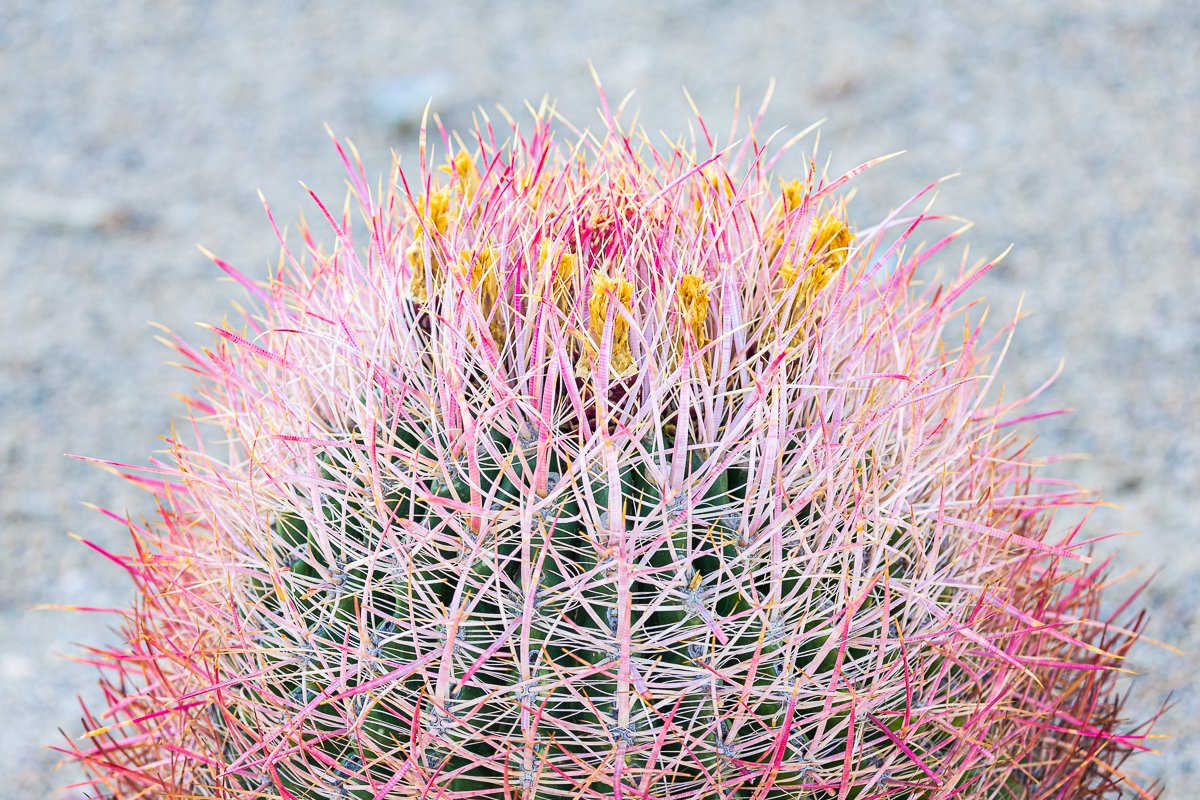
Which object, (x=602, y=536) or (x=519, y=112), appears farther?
(x=519, y=112)

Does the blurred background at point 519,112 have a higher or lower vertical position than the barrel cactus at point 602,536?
higher

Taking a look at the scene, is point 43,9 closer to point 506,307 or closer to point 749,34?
point 749,34

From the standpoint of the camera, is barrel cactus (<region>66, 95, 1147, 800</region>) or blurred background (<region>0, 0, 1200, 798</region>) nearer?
barrel cactus (<region>66, 95, 1147, 800</region>)

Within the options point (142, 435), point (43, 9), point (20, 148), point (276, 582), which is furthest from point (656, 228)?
point (43, 9)

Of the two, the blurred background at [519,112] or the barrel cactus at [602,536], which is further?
the blurred background at [519,112]

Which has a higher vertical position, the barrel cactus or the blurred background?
the blurred background
